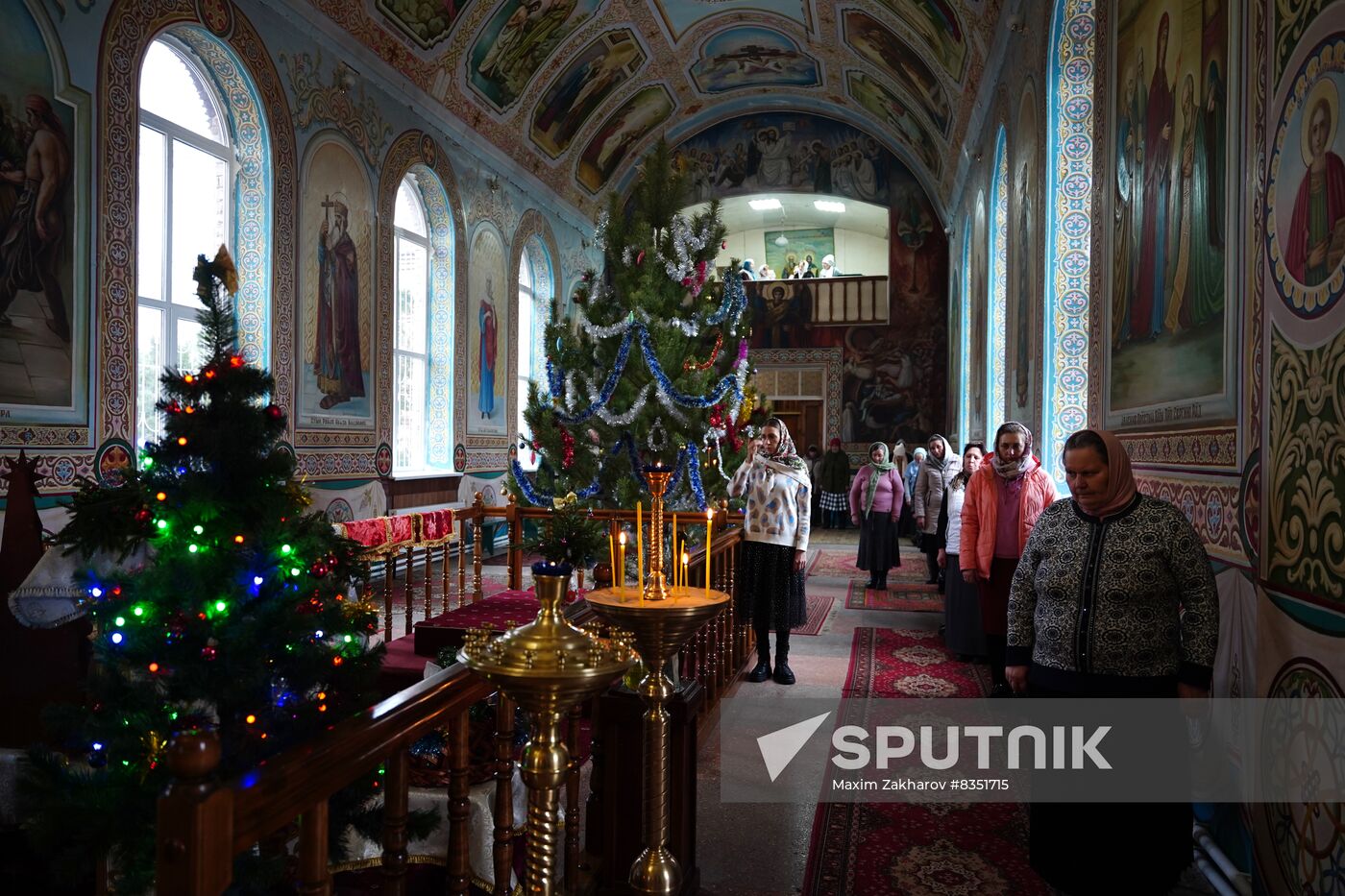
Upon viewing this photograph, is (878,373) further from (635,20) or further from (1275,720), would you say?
(1275,720)

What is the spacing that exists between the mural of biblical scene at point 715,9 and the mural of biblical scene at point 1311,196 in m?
12.0

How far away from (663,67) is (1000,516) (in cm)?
1270

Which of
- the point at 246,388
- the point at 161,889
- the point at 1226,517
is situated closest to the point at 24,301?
the point at 246,388

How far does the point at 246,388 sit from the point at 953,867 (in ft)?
9.55

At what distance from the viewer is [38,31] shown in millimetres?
6023

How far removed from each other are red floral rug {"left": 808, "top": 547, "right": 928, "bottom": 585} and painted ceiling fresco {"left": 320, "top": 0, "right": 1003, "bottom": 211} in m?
5.86

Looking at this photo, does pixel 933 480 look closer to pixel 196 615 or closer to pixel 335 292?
pixel 335 292

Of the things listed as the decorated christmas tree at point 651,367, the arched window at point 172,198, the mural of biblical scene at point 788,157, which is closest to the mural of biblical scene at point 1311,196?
the decorated christmas tree at point 651,367

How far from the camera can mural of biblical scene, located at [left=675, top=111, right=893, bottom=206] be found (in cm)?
1756

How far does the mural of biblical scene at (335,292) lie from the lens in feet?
29.5

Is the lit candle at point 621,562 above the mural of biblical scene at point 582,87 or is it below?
below

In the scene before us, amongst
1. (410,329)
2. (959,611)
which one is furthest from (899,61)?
(959,611)

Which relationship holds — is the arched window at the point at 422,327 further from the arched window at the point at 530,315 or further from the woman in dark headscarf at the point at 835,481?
the woman in dark headscarf at the point at 835,481

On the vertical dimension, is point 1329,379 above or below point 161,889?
above
